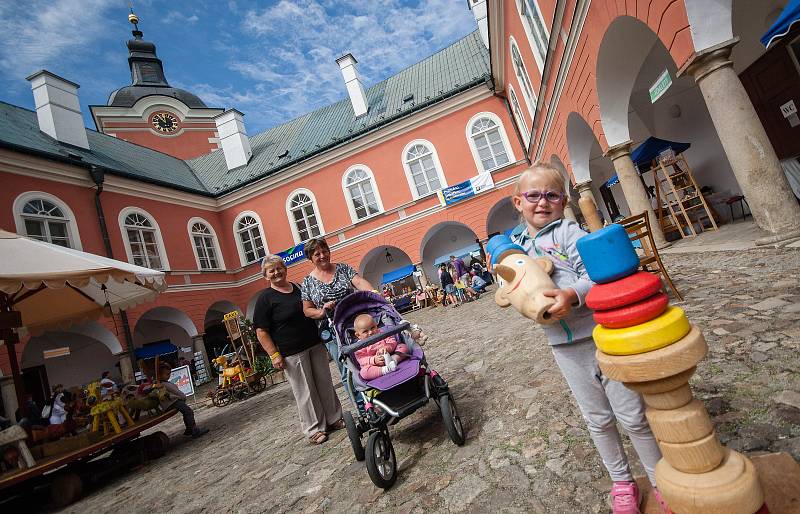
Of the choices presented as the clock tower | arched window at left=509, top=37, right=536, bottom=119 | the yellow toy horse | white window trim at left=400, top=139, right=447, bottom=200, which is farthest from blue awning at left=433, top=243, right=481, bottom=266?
the clock tower

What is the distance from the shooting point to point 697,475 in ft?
2.83

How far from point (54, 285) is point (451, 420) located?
16.3ft

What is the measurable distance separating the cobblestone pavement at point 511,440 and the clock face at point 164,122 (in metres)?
25.2

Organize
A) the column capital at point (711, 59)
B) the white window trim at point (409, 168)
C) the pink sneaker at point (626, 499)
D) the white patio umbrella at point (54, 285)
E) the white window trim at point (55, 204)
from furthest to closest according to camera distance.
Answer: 1. the white window trim at point (409, 168)
2. the white window trim at point (55, 204)
3. the white patio umbrella at point (54, 285)
4. the column capital at point (711, 59)
5. the pink sneaker at point (626, 499)

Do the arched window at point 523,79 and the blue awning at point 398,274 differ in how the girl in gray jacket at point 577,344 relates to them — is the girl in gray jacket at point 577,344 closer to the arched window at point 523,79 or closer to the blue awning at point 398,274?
the arched window at point 523,79

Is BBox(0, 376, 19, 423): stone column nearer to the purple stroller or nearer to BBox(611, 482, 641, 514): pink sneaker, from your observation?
the purple stroller

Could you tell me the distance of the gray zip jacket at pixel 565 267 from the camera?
1.54 m

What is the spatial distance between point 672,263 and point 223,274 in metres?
17.6

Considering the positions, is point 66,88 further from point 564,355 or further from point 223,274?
point 564,355

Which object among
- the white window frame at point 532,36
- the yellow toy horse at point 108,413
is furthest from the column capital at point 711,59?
the yellow toy horse at point 108,413

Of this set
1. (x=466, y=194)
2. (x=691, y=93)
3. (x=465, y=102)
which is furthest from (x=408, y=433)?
(x=465, y=102)

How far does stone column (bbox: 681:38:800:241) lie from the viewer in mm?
4133

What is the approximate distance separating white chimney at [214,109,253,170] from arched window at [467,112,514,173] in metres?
12.2

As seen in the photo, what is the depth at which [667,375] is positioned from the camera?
83cm
